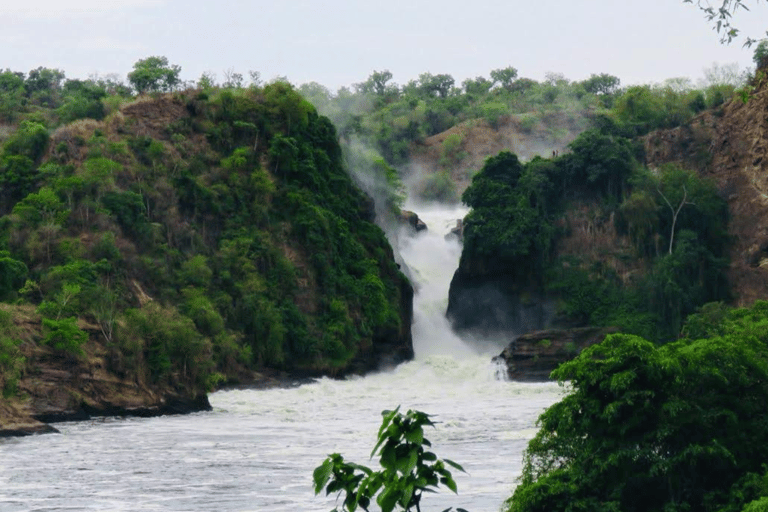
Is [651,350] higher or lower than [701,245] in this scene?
lower

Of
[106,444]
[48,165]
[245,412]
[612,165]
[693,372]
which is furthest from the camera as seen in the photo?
[612,165]

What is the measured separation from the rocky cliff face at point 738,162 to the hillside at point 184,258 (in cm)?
1616

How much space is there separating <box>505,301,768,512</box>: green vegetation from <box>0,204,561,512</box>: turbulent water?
5.32 meters

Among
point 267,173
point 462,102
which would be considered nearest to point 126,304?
point 267,173

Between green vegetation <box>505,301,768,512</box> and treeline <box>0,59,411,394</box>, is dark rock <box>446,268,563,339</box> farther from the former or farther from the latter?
green vegetation <box>505,301,768,512</box>

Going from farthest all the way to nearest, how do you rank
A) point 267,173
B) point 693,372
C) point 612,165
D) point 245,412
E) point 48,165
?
point 612,165 < point 267,173 < point 48,165 < point 245,412 < point 693,372

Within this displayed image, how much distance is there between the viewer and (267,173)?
6331 centimetres

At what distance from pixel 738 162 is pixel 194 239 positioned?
2828 cm

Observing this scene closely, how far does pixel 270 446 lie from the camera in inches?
1452

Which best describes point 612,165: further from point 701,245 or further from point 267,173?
point 267,173

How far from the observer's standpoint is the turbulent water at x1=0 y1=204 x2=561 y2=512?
27.8 m

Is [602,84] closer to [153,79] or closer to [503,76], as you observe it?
[503,76]

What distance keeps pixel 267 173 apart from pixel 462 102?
54247 mm

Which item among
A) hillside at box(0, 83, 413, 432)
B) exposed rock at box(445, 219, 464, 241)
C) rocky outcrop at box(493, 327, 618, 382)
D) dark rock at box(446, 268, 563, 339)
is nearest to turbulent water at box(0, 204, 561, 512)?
rocky outcrop at box(493, 327, 618, 382)
